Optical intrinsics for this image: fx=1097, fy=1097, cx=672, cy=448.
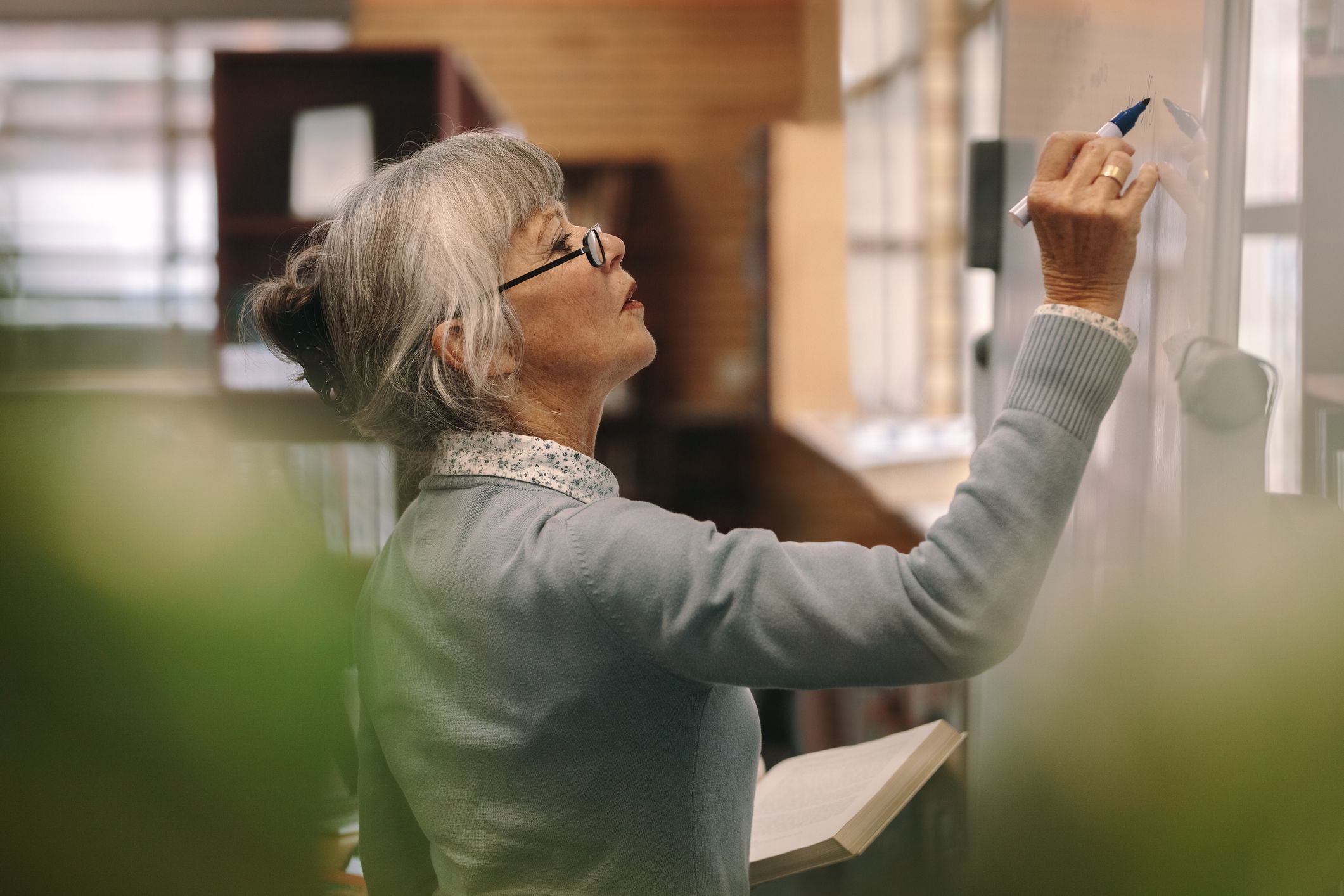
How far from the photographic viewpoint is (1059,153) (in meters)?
0.62

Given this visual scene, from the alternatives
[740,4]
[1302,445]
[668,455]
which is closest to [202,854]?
[1302,445]

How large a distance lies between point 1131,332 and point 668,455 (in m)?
4.43

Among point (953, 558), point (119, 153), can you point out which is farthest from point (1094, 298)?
point (119, 153)

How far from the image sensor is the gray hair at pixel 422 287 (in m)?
0.75

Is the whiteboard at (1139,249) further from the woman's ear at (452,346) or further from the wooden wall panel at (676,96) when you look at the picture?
the wooden wall panel at (676,96)

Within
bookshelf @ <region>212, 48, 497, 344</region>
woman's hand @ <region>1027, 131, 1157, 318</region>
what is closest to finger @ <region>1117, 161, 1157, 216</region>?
woman's hand @ <region>1027, 131, 1157, 318</region>

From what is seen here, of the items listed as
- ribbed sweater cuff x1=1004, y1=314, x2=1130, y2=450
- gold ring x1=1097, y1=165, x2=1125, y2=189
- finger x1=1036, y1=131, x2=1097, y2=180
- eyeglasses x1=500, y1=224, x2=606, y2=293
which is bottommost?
ribbed sweater cuff x1=1004, y1=314, x2=1130, y2=450

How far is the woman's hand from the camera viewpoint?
590 mm

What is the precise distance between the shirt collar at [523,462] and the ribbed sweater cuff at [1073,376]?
0.97 feet

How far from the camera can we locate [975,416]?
1.19 meters

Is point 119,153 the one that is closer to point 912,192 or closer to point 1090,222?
point 912,192

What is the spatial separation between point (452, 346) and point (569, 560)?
198mm

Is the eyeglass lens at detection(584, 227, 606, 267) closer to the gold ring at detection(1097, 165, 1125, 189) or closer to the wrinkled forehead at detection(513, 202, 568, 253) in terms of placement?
the wrinkled forehead at detection(513, 202, 568, 253)

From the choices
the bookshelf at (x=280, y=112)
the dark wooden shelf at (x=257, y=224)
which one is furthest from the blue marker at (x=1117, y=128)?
the dark wooden shelf at (x=257, y=224)
